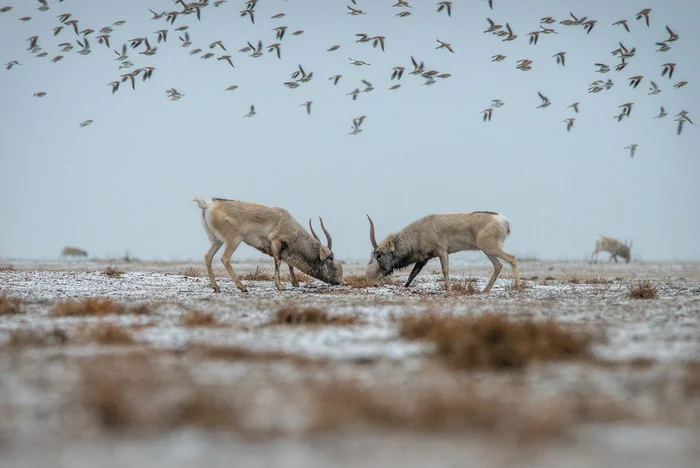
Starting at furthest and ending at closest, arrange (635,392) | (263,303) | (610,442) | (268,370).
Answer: (263,303)
(268,370)
(635,392)
(610,442)

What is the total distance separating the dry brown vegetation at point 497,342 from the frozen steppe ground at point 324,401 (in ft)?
0.55

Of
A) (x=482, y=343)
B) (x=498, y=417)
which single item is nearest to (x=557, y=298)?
(x=482, y=343)

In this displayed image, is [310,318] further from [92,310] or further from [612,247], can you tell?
[612,247]

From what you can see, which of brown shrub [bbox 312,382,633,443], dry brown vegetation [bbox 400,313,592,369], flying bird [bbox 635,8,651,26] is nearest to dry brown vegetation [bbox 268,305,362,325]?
dry brown vegetation [bbox 400,313,592,369]

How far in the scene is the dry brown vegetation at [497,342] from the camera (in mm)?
6376

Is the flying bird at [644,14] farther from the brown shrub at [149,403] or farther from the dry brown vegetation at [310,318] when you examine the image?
the brown shrub at [149,403]

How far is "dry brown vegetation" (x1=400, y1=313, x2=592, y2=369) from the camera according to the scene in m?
6.38

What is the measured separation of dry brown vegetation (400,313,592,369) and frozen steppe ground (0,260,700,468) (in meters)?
0.17

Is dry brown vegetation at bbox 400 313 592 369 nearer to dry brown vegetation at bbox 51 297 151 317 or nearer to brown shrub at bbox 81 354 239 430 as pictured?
brown shrub at bbox 81 354 239 430

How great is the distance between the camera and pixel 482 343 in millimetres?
6855

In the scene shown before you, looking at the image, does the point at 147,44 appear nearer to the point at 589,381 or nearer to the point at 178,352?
the point at 178,352

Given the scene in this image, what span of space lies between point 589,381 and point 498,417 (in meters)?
1.43

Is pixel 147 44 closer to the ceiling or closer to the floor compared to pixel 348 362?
closer to the ceiling

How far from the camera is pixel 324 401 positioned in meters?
4.83
